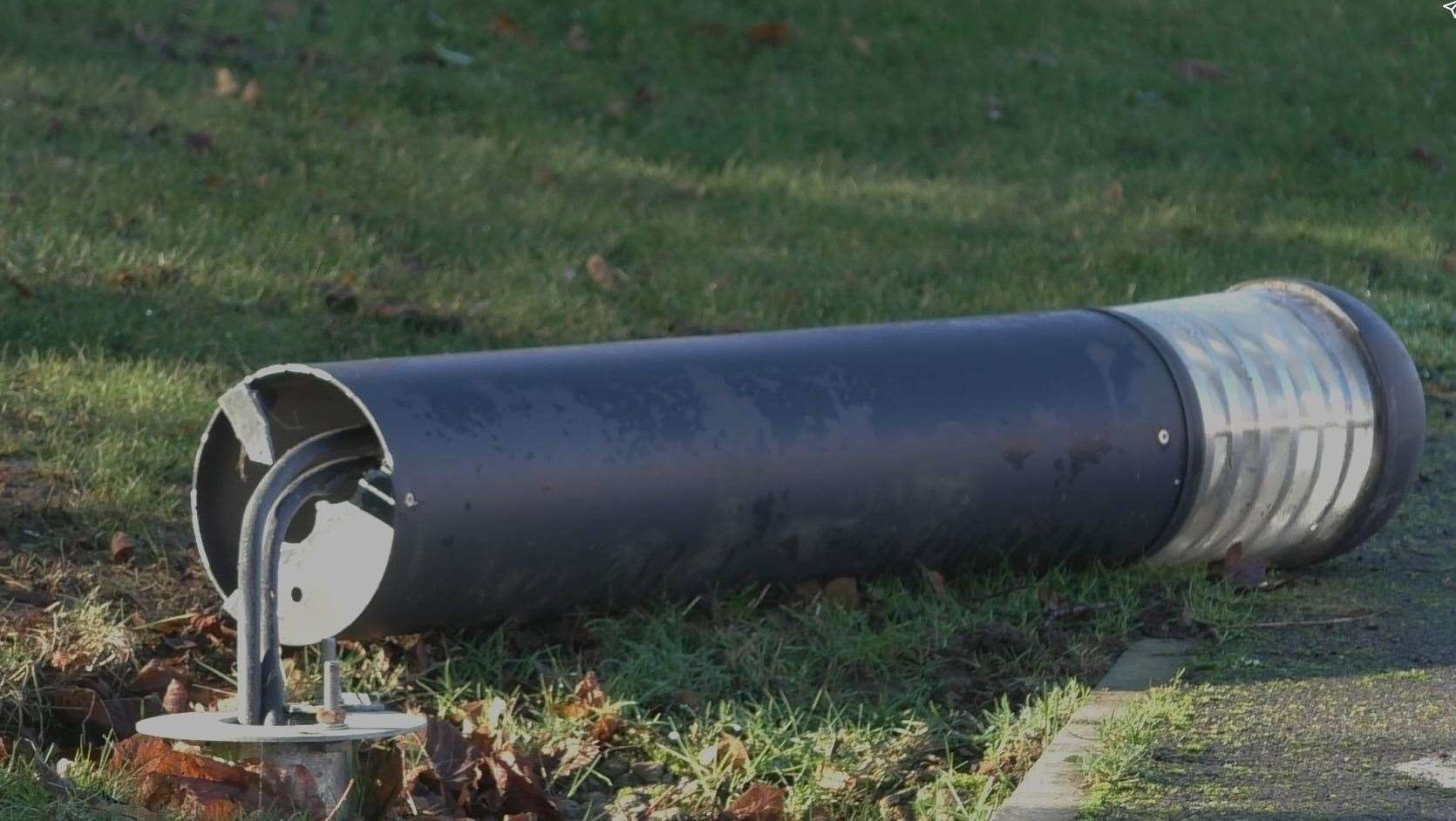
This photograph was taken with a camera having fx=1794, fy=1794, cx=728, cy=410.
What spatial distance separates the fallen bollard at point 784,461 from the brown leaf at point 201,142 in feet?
12.2

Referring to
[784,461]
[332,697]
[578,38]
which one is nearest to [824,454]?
[784,461]

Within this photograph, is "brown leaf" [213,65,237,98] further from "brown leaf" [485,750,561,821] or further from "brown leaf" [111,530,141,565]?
"brown leaf" [485,750,561,821]

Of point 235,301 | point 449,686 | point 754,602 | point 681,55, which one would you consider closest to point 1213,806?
point 754,602

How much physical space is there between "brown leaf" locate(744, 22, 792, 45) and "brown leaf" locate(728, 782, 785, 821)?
7911 millimetres

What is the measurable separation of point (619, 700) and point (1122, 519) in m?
1.33

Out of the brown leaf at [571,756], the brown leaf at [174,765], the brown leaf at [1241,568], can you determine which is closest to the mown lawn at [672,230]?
the brown leaf at [571,756]

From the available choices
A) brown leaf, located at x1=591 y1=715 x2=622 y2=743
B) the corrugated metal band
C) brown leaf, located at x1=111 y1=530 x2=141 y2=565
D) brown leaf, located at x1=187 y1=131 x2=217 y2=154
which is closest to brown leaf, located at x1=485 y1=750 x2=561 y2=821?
brown leaf, located at x1=591 y1=715 x2=622 y2=743

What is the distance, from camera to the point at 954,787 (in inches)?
128

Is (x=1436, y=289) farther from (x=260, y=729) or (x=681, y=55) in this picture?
(x=260, y=729)

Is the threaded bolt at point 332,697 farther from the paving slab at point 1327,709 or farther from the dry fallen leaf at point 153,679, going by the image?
the paving slab at point 1327,709

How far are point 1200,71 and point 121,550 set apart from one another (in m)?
8.33

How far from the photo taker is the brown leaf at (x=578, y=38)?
1017 cm

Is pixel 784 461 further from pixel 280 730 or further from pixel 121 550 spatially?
pixel 121 550

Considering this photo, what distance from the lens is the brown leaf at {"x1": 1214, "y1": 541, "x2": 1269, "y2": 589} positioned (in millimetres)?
4297
